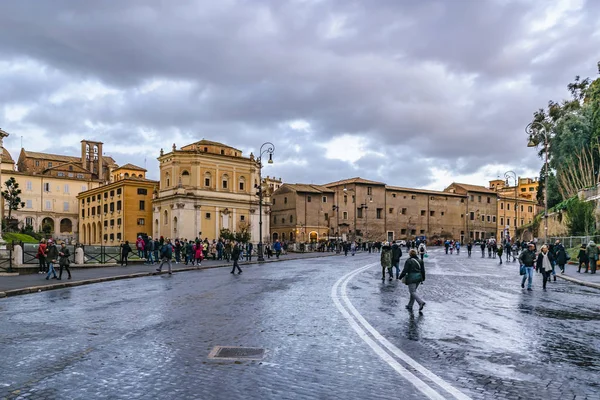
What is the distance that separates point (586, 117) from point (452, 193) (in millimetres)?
53068

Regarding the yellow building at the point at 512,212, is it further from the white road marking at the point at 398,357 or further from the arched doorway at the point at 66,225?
the white road marking at the point at 398,357

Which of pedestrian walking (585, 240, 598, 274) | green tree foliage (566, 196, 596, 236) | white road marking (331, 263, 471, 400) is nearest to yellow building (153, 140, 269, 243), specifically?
green tree foliage (566, 196, 596, 236)

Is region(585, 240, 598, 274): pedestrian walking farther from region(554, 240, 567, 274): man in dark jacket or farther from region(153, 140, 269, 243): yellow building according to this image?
region(153, 140, 269, 243): yellow building

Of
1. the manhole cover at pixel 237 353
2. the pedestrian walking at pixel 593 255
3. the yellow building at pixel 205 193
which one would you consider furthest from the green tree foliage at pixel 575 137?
the manhole cover at pixel 237 353

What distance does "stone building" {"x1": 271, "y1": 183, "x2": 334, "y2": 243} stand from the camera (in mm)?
86750

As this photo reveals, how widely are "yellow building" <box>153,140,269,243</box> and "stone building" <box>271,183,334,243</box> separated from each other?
6.16 meters

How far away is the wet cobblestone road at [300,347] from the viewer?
5.68 m

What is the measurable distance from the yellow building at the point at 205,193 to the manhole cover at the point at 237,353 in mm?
68760

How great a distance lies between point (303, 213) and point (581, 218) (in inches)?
2038

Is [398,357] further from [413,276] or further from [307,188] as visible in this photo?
[307,188]

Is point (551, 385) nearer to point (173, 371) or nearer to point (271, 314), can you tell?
point (173, 371)

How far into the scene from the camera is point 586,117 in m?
54.8

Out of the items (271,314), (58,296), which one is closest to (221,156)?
(58,296)

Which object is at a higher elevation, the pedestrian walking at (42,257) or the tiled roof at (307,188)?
the tiled roof at (307,188)
